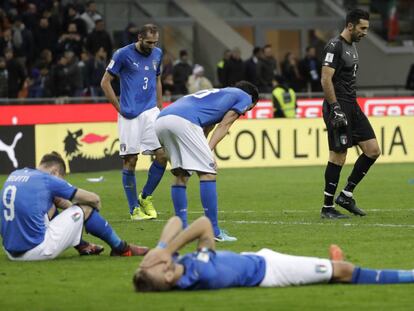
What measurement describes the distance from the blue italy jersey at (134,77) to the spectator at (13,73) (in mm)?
14106

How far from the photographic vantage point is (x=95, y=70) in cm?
3022

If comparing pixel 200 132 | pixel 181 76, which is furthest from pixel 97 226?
pixel 181 76

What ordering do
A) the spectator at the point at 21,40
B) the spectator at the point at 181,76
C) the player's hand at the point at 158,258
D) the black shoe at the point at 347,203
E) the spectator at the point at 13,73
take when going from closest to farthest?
1. the player's hand at the point at 158,258
2. the black shoe at the point at 347,203
3. the spectator at the point at 13,73
4. the spectator at the point at 21,40
5. the spectator at the point at 181,76

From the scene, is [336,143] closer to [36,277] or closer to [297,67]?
[36,277]

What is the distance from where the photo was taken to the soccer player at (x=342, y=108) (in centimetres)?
1495

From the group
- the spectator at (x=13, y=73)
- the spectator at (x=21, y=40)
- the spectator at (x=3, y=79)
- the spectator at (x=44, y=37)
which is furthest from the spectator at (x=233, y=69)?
the spectator at (x=3, y=79)

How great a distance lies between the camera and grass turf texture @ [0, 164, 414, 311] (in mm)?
9219

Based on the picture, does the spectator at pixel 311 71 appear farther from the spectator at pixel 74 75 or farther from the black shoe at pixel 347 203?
the black shoe at pixel 347 203

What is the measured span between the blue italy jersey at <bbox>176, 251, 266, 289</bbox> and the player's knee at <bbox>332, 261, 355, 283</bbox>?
53 centimetres

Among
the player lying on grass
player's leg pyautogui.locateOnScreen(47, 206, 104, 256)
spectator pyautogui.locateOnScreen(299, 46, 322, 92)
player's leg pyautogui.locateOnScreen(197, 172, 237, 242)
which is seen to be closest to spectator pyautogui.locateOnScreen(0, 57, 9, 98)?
spectator pyautogui.locateOnScreen(299, 46, 322, 92)

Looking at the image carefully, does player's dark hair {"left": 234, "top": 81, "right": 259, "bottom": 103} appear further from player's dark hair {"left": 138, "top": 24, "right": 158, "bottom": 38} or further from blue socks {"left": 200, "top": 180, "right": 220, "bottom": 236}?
player's dark hair {"left": 138, "top": 24, "right": 158, "bottom": 38}

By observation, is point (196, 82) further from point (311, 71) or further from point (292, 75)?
point (311, 71)

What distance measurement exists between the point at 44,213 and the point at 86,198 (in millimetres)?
392

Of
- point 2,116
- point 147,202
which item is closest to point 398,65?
point 2,116
